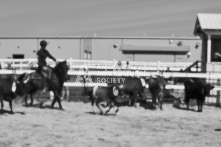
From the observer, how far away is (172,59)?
34219mm

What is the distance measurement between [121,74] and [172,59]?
68.9 feet

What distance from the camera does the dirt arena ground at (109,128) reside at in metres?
6.37

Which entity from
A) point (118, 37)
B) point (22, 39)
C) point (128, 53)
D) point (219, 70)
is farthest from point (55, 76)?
point (22, 39)

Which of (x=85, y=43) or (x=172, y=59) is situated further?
(x=85, y=43)

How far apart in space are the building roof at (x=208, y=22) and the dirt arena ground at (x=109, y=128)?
4.45 metres

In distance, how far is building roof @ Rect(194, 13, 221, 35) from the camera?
14.1 meters

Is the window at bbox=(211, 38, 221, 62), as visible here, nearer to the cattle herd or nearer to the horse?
the cattle herd

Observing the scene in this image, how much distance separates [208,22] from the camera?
48.3ft

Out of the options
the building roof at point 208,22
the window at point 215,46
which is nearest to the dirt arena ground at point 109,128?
the window at point 215,46

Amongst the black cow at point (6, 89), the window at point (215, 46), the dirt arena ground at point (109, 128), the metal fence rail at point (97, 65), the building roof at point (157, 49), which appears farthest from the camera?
the building roof at point (157, 49)

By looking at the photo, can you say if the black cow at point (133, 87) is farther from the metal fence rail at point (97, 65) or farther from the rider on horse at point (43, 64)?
the metal fence rail at point (97, 65)

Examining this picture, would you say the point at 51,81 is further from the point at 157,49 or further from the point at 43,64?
the point at 157,49

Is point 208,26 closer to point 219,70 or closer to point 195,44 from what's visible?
point 219,70

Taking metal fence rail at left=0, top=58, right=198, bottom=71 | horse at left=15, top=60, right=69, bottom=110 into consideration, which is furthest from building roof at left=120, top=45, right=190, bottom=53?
horse at left=15, top=60, right=69, bottom=110
